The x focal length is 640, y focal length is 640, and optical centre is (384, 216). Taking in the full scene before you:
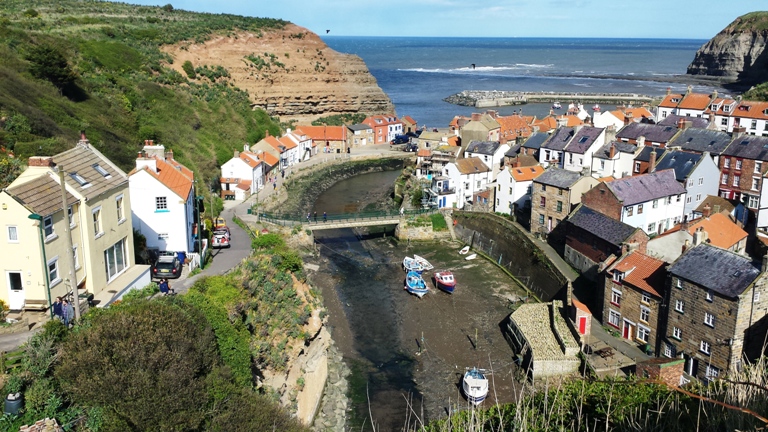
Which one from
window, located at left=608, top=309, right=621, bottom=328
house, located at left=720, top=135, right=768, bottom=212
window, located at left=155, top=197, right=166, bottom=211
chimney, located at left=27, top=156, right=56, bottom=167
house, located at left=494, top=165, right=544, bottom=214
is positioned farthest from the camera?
house, located at left=494, top=165, right=544, bottom=214

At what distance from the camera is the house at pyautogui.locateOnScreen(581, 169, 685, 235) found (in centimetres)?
3678

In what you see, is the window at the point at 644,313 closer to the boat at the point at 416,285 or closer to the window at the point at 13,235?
the boat at the point at 416,285

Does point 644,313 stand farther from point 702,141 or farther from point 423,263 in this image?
point 702,141

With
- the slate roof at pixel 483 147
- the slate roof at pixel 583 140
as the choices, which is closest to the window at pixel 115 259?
the slate roof at pixel 583 140

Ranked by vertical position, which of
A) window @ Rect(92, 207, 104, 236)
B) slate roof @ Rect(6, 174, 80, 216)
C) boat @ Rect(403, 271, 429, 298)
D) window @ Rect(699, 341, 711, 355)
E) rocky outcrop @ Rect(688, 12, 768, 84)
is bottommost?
boat @ Rect(403, 271, 429, 298)

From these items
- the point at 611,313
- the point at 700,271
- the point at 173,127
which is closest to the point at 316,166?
the point at 173,127

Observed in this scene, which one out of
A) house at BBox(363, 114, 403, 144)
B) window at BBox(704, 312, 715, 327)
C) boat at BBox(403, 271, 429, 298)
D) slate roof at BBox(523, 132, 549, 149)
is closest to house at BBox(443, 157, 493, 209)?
slate roof at BBox(523, 132, 549, 149)

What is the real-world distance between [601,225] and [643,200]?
4.51 m

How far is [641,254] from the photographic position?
3006 centimetres

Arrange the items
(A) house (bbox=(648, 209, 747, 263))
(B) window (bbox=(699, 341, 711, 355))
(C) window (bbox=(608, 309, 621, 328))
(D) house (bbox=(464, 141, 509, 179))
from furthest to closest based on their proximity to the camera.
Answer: (D) house (bbox=(464, 141, 509, 179)) < (A) house (bbox=(648, 209, 747, 263)) < (C) window (bbox=(608, 309, 621, 328)) < (B) window (bbox=(699, 341, 711, 355))

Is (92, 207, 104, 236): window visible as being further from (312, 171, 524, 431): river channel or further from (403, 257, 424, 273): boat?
(403, 257, 424, 273): boat

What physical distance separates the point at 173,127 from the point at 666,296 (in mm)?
42652

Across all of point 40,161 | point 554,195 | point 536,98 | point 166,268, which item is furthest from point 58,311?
point 536,98

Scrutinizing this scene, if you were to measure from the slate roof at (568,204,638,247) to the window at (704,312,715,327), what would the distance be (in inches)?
314
